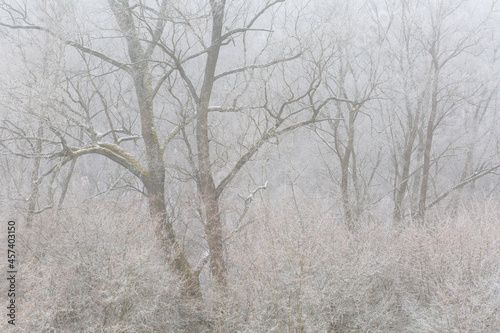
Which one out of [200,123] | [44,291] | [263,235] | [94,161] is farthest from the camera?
[94,161]

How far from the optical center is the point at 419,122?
51.6 ft

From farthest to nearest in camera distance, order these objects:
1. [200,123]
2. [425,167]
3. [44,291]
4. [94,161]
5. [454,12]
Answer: [94,161] → [425,167] → [454,12] → [200,123] → [44,291]

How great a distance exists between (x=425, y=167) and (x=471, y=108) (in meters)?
7.46

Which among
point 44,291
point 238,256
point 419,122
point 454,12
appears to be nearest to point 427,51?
point 454,12

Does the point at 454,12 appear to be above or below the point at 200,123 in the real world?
above

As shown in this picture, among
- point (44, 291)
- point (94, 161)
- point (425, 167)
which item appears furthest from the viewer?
point (94, 161)

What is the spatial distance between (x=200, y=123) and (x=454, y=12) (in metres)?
11.4

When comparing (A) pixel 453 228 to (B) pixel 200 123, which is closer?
(A) pixel 453 228

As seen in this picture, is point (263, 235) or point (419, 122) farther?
point (419, 122)

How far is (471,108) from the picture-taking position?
20266 mm

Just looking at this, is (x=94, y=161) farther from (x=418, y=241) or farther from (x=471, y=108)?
(x=471, y=108)

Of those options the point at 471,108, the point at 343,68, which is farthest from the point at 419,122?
the point at 471,108

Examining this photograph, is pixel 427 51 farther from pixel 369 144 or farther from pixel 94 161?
pixel 94 161

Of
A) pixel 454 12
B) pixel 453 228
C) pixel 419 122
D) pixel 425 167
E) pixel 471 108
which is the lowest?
pixel 453 228
